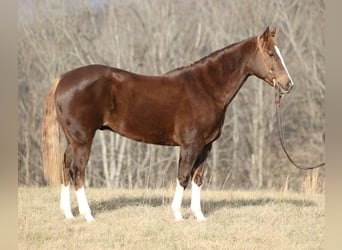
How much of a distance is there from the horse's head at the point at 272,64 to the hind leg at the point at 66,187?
6.83 feet

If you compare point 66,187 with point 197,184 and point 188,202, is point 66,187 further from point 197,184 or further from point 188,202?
point 188,202

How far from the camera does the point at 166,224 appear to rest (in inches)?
162

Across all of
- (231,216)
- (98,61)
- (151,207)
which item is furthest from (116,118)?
(98,61)

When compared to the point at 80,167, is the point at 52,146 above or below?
above

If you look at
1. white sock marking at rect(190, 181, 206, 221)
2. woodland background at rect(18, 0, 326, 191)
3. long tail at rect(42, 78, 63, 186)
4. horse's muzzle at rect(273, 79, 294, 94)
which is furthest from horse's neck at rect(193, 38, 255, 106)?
woodland background at rect(18, 0, 326, 191)

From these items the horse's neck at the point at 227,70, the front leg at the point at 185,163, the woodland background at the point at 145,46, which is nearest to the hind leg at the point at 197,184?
the front leg at the point at 185,163

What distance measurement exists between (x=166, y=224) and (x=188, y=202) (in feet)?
3.02

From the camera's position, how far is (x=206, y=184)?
6.24 m

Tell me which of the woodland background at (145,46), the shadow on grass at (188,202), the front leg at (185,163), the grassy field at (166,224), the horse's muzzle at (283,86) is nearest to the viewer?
the grassy field at (166,224)

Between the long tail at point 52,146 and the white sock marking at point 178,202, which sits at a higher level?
the long tail at point 52,146

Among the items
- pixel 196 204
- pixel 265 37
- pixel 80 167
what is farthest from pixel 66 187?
pixel 265 37

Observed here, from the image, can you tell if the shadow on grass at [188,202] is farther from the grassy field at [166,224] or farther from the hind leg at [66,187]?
the hind leg at [66,187]

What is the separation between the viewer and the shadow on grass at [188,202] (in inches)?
187
